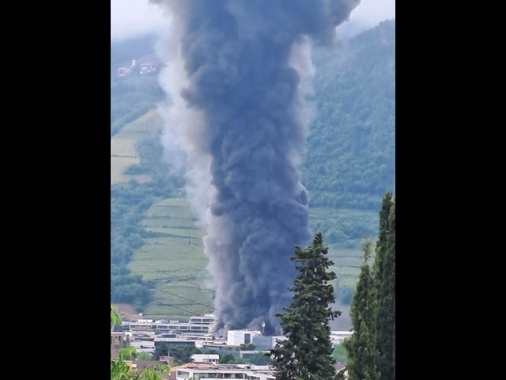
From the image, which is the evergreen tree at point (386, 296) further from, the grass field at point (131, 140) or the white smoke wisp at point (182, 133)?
the grass field at point (131, 140)

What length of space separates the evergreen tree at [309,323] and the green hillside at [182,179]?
0.81 ft

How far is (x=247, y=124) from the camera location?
5.98m

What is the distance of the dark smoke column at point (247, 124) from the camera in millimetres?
5879

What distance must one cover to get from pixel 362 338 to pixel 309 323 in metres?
0.44

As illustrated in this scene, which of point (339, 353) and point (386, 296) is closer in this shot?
point (386, 296)

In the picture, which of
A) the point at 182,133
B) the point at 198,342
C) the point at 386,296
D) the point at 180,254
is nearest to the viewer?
the point at 386,296

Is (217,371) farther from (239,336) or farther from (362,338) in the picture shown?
(362,338)

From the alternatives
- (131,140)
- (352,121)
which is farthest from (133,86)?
(352,121)

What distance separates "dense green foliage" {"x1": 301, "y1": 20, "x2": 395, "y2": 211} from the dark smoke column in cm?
13

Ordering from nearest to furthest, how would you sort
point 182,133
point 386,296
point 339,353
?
1. point 386,296
2. point 339,353
3. point 182,133

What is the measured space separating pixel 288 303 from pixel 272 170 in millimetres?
1039

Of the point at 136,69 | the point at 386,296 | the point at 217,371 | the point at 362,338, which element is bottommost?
the point at 217,371

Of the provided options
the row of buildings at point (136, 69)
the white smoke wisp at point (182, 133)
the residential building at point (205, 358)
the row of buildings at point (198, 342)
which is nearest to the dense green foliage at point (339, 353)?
Result: the row of buildings at point (198, 342)

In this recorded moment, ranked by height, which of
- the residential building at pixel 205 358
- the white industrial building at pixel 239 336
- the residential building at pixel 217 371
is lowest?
the residential building at pixel 217 371
